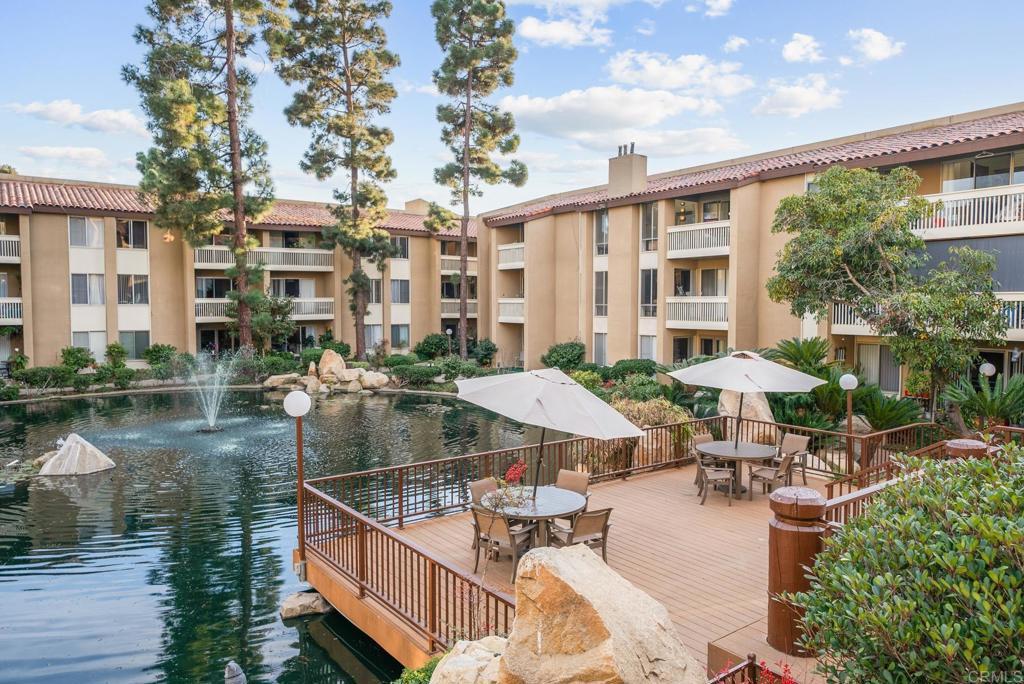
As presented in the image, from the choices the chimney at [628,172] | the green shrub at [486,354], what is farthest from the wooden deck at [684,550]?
the green shrub at [486,354]

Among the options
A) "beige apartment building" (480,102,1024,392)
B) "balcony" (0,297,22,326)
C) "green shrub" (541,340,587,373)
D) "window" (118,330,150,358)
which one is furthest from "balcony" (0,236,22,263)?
"green shrub" (541,340,587,373)

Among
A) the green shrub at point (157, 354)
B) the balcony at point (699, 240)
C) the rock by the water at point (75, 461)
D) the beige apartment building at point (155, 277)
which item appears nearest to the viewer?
the rock by the water at point (75, 461)

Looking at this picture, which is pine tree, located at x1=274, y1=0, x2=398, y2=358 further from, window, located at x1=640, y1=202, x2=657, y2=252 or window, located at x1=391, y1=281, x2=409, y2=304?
window, located at x1=640, y1=202, x2=657, y2=252

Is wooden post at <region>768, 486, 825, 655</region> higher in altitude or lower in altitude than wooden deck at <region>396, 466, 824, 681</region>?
higher

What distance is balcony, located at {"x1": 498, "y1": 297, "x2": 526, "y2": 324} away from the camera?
3641cm

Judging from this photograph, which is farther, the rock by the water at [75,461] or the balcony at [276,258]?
the balcony at [276,258]

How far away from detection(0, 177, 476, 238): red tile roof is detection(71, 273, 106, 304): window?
3328mm

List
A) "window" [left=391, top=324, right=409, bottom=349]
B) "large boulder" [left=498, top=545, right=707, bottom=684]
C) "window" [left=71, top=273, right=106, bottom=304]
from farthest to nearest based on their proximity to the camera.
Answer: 1. "window" [left=391, top=324, right=409, bottom=349]
2. "window" [left=71, top=273, right=106, bottom=304]
3. "large boulder" [left=498, top=545, right=707, bottom=684]

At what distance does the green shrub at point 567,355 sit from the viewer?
32.5m

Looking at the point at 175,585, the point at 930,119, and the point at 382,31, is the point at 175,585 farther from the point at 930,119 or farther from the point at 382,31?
the point at 382,31

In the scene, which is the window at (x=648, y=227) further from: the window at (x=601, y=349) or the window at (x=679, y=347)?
the window at (x=601, y=349)

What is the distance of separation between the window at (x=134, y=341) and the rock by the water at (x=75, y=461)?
18.6 metres

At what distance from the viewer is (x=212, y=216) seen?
1302 inches

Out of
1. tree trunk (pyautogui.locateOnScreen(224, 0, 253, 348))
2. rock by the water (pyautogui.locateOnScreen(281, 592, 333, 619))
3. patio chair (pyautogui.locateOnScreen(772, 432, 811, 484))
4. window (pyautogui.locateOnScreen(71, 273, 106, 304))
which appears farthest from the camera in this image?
tree trunk (pyautogui.locateOnScreen(224, 0, 253, 348))
